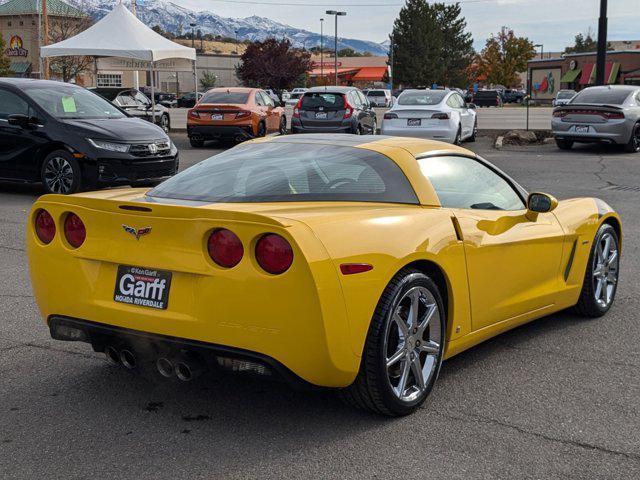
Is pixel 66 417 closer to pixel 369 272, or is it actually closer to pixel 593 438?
pixel 369 272

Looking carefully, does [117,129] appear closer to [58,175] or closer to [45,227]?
[58,175]

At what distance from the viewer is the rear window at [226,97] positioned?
21.2 metres

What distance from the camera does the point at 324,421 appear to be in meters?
3.81

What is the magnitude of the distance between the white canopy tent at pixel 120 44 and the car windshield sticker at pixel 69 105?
10.1 metres

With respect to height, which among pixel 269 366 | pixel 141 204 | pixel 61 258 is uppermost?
pixel 141 204

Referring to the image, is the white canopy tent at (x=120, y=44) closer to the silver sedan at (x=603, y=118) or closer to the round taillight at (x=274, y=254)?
the silver sedan at (x=603, y=118)

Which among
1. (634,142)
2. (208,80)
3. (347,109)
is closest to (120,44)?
(347,109)

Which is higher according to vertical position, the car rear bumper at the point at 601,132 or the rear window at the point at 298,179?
the rear window at the point at 298,179

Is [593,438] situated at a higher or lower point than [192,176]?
lower

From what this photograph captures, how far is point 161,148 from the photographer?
1223 cm

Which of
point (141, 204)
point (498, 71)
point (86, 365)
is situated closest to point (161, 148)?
point (86, 365)

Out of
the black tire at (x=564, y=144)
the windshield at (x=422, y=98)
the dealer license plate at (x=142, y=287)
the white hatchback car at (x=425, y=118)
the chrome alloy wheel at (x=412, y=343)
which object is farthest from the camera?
the windshield at (x=422, y=98)

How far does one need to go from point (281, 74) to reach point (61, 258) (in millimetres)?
74964

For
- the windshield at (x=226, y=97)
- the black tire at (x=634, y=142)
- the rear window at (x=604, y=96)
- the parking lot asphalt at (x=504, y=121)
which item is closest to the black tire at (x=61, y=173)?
the windshield at (x=226, y=97)
